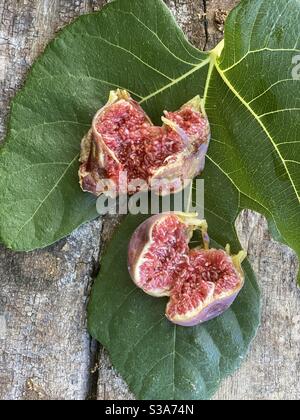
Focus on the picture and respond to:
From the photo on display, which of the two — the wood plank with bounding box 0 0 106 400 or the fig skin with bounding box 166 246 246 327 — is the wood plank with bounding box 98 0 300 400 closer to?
the fig skin with bounding box 166 246 246 327

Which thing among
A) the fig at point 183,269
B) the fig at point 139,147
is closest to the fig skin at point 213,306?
the fig at point 183,269

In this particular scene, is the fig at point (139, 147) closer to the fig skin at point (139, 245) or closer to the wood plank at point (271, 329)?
the fig skin at point (139, 245)

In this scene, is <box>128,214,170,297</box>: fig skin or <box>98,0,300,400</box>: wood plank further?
<box>98,0,300,400</box>: wood plank

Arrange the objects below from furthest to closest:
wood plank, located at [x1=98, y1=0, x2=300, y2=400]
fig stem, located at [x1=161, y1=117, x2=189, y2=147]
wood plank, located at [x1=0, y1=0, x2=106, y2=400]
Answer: wood plank, located at [x1=98, y1=0, x2=300, y2=400] < wood plank, located at [x1=0, y1=0, x2=106, y2=400] < fig stem, located at [x1=161, y1=117, x2=189, y2=147]

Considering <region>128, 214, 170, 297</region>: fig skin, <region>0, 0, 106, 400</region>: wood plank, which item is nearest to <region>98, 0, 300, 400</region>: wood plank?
<region>128, 214, 170, 297</region>: fig skin

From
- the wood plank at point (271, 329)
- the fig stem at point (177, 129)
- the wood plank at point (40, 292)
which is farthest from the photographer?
the wood plank at point (271, 329)

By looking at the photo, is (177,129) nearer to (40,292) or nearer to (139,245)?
(139,245)
